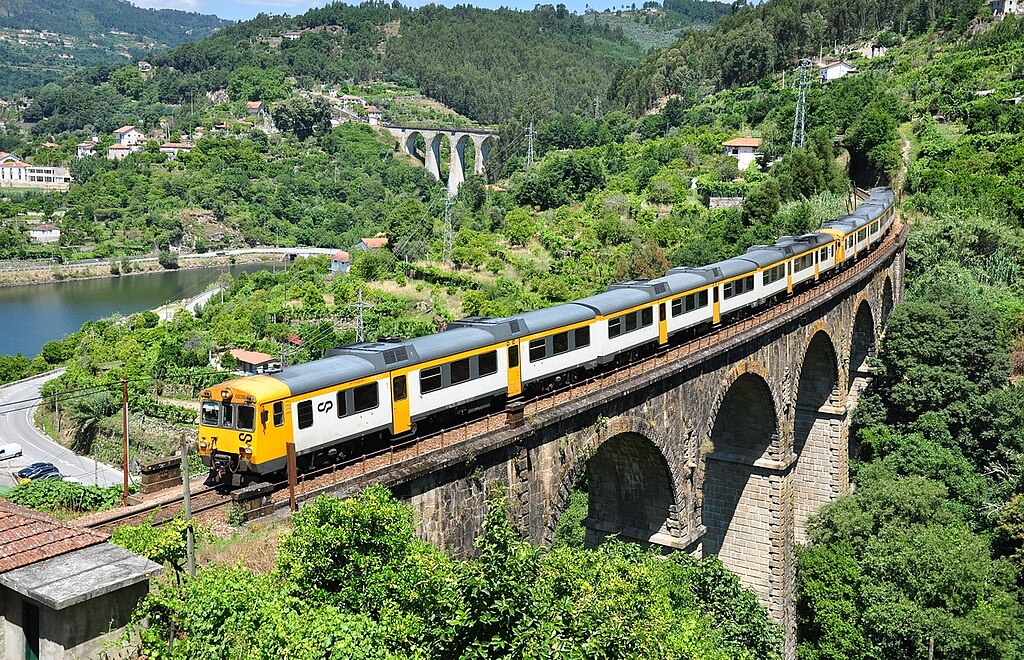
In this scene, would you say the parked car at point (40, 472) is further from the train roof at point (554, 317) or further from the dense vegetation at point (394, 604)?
the dense vegetation at point (394, 604)

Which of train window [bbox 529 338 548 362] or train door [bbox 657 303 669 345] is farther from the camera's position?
train door [bbox 657 303 669 345]

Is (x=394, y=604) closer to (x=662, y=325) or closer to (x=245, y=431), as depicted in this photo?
(x=245, y=431)

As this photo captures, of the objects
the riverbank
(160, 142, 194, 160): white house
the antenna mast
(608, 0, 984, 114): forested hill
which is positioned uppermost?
(608, 0, 984, 114): forested hill

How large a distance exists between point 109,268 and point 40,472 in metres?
66.3

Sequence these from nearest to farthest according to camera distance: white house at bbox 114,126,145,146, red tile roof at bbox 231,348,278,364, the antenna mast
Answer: red tile roof at bbox 231,348,278,364 < the antenna mast < white house at bbox 114,126,145,146

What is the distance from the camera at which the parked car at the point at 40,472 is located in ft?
122

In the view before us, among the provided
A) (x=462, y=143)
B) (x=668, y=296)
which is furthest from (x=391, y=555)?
(x=462, y=143)

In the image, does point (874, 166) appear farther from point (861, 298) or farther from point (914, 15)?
point (914, 15)

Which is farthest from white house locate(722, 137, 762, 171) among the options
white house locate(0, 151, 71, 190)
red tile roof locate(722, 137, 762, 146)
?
white house locate(0, 151, 71, 190)

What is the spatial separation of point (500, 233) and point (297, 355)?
2404cm

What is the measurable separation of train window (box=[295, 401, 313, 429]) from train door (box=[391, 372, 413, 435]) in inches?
65.3

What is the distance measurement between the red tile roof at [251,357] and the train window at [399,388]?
109ft

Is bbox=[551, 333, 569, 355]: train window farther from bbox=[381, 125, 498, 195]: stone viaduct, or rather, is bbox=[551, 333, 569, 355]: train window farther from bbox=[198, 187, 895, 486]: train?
bbox=[381, 125, 498, 195]: stone viaduct

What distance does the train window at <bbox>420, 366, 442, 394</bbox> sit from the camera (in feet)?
53.3
